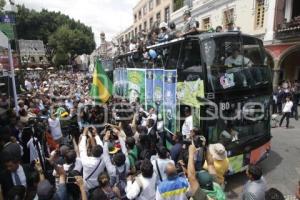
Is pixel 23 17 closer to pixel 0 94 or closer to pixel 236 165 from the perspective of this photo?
pixel 0 94

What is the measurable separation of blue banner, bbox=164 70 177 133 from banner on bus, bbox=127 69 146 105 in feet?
5.75

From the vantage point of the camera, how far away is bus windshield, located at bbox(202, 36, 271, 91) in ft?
18.9

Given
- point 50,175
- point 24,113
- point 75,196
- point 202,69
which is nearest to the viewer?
point 75,196

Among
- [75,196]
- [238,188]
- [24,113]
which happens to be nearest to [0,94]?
[24,113]

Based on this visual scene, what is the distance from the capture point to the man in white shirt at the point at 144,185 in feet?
11.7

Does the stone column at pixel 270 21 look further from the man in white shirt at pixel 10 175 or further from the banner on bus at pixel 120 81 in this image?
the man in white shirt at pixel 10 175

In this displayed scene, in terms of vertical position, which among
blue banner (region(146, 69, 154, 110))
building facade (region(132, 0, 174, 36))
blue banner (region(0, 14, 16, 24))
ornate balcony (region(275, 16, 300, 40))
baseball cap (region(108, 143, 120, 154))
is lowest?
baseball cap (region(108, 143, 120, 154))

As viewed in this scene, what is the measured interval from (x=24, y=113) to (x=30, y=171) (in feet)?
14.0

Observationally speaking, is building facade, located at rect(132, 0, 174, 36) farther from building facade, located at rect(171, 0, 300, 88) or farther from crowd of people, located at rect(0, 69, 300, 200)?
crowd of people, located at rect(0, 69, 300, 200)

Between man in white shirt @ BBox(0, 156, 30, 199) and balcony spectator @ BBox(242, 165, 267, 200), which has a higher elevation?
man in white shirt @ BBox(0, 156, 30, 199)

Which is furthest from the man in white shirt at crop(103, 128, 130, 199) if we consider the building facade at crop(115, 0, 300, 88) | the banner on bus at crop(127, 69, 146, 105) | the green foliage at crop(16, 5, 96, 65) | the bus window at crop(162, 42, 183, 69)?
the green foliage at crop(16, 5, 96, 65)

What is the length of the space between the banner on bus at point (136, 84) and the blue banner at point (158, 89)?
2.99 feet

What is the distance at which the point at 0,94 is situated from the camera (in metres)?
9.27

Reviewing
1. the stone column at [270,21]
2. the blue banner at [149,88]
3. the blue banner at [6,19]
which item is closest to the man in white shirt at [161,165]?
the blue banner at [149,88]
